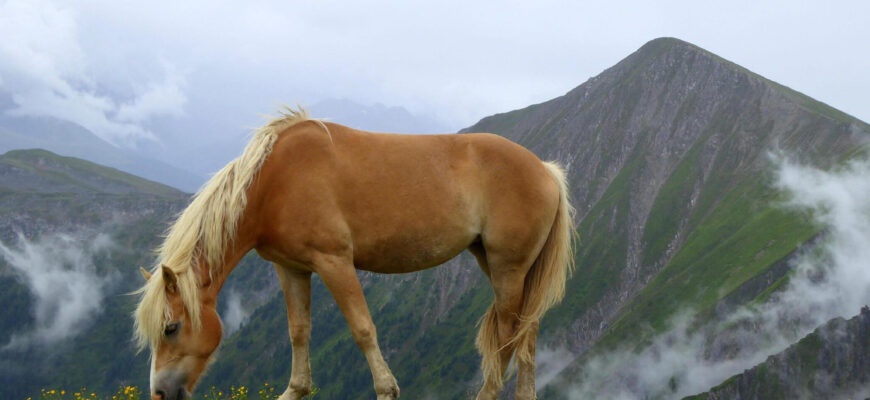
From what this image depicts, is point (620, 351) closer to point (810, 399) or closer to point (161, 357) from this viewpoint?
point (810, 399)

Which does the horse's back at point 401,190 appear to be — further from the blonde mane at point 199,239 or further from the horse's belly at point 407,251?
the blonde mane at point 199,239

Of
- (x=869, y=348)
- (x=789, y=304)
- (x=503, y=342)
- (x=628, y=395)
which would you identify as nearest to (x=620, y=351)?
(x=628, y=395)

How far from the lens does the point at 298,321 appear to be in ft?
25.7

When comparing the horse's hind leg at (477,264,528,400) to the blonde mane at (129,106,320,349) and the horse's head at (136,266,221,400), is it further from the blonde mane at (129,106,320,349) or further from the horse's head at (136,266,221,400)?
the horse's head at (136,266,221,400)

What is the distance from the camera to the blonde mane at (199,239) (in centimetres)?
654

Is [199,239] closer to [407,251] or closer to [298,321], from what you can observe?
[298,321]

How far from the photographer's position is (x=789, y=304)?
577 feet

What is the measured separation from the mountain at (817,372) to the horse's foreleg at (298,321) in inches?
6948

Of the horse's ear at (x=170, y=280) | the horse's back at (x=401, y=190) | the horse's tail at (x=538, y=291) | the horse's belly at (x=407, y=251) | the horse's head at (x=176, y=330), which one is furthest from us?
the horse's tail at (x=538, y=291)

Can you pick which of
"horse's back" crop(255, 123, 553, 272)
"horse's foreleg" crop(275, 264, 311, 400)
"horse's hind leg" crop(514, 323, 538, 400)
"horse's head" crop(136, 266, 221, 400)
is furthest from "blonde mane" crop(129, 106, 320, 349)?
"horse's hind leg" crop(514, 323, 538, 400)

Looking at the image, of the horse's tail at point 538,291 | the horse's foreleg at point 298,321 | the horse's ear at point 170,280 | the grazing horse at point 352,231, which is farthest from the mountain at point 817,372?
the horse's ear at point 170,280

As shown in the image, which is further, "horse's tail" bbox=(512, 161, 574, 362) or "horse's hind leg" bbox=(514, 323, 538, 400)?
"horse's hind leg" bbox=(514, 323, 538, 400)

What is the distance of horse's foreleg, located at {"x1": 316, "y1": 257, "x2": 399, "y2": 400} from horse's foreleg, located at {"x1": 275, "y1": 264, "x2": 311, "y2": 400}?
927 mm

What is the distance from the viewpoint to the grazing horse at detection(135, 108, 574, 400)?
6754mm
